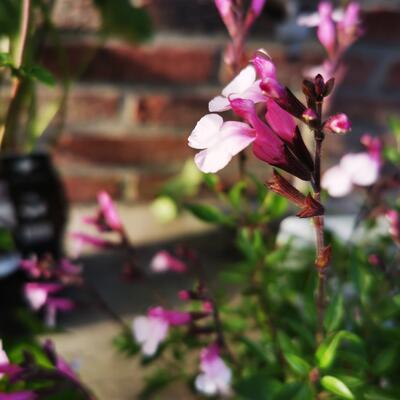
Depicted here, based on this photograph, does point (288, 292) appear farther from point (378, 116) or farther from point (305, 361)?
point (378, 116)

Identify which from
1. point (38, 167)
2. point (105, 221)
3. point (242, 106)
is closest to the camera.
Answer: point (242, 106)

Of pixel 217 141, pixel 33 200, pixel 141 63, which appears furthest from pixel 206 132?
pixel 141 63

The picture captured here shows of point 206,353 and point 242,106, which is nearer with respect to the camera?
point 242,106

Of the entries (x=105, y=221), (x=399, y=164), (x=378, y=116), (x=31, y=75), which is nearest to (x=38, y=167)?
(x=105, y=221)

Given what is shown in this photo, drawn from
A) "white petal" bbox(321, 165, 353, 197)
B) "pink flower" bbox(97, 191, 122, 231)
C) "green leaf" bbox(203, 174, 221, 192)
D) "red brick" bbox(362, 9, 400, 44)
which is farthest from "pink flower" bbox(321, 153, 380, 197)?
"red brick" bbox(362, 9, 400, 44)

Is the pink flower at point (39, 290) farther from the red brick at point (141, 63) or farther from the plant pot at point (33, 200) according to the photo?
the red brick at point (141, 63)

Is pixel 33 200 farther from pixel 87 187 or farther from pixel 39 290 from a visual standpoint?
pixel 87 187
